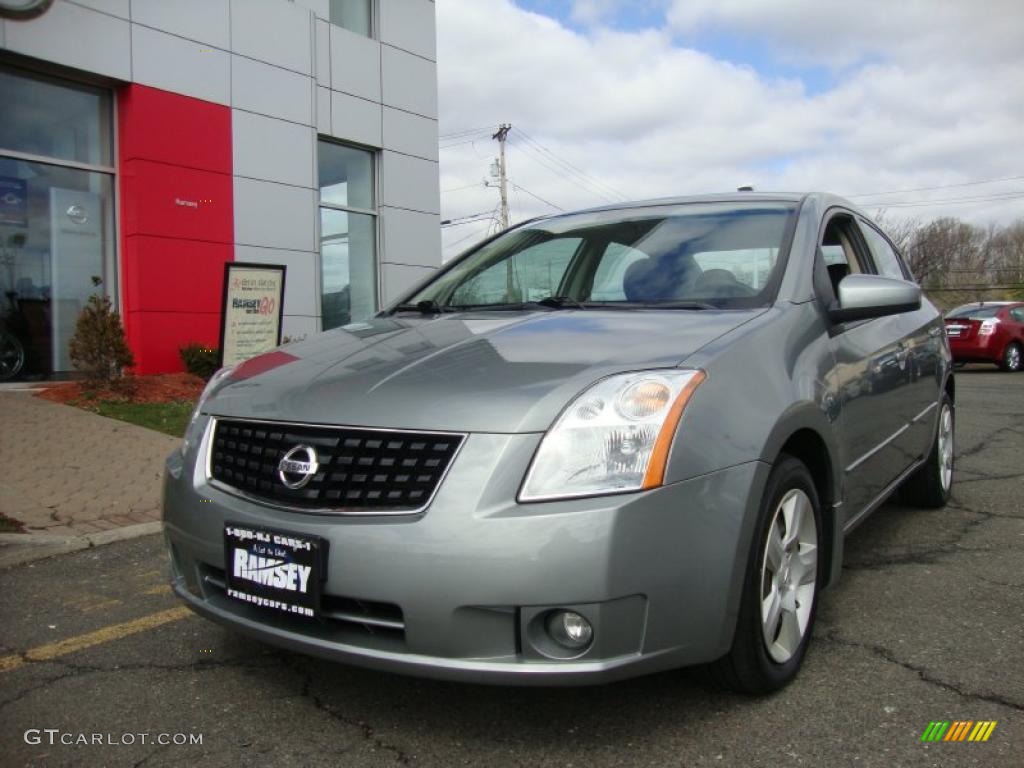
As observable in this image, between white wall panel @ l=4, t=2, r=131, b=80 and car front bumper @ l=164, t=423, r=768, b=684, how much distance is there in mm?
9160

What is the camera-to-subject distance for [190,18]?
408 inches

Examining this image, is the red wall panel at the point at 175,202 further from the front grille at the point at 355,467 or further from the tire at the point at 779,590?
the tire at the point at 779,590

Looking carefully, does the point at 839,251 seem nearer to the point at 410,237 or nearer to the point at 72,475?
the point at 72,475

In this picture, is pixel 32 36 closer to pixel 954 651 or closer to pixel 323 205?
pixel 323 205

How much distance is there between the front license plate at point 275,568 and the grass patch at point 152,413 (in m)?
5.45

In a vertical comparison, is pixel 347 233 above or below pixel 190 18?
below

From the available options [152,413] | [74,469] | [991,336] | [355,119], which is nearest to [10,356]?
[152,413]

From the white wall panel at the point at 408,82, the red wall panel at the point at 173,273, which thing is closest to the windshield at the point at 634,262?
the red wall panel at the point at 173,273

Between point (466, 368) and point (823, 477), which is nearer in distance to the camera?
point (466, 368)

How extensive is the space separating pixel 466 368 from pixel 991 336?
55.5 feet

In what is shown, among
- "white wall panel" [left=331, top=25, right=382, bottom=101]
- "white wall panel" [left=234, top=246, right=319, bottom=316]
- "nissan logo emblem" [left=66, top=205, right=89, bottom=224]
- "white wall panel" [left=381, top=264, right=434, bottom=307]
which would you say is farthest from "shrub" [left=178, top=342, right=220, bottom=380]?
"white wall panel" [left=331, top=25, right=382, bottom=101]

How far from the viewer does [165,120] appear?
1015 cm

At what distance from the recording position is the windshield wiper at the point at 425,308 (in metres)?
3.47

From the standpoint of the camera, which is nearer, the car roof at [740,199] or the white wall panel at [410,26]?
the car roof at [740,199]
